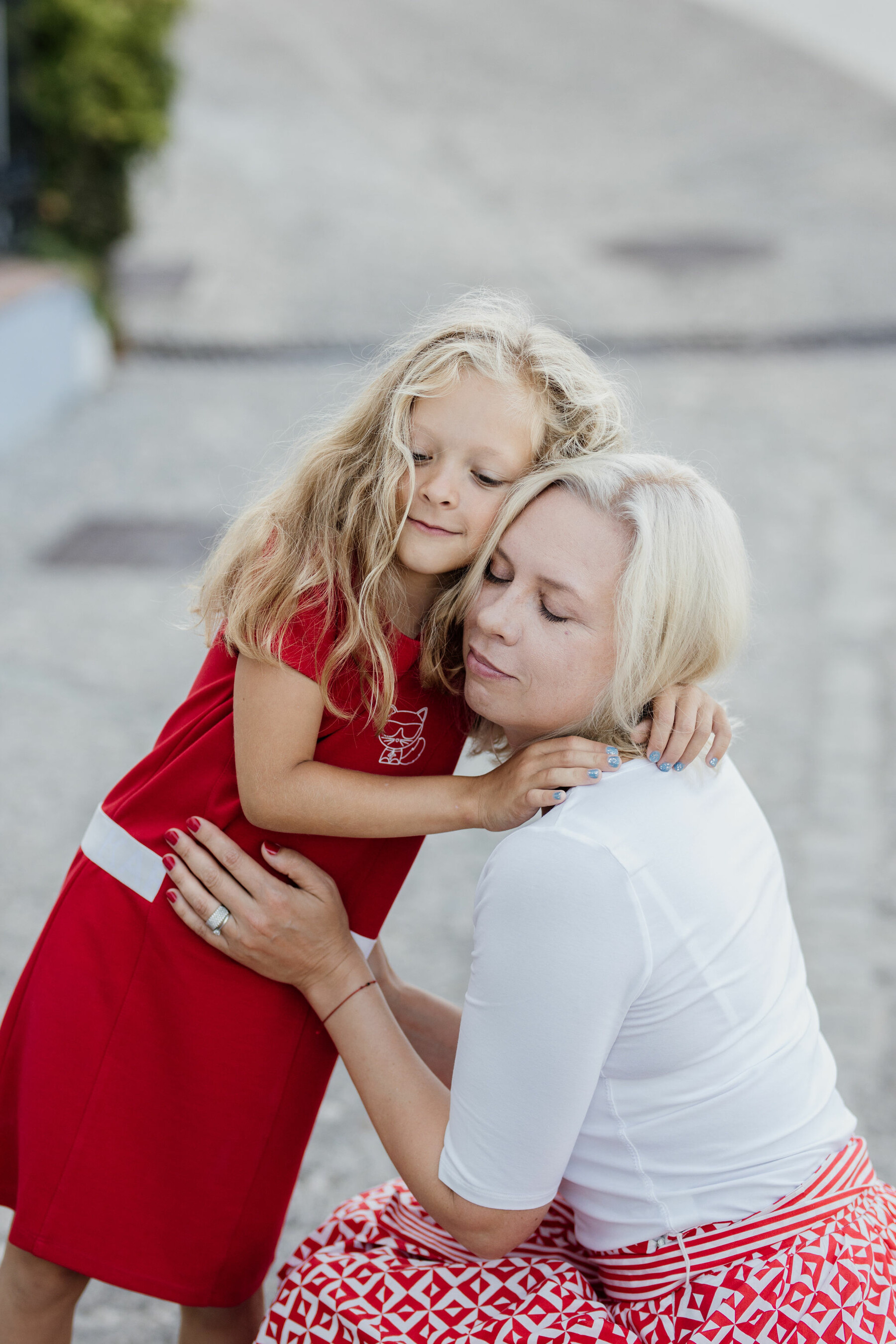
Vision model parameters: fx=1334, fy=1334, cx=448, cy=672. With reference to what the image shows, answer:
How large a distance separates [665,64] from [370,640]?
19.4 m

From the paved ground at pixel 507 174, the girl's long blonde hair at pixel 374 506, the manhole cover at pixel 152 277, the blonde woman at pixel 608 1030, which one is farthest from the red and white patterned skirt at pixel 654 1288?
the manhole cover at pixel 152 277

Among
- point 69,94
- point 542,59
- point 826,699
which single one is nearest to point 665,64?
point 542,59

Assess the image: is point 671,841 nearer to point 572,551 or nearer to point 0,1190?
point 572,551

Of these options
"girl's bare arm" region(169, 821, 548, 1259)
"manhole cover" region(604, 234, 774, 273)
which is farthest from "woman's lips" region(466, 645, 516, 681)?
"manhole cover" region(604, 234, 774, 273)

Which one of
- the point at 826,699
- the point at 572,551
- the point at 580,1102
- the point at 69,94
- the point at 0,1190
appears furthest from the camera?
the point at 69,94

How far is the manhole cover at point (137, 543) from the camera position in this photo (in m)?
5.92

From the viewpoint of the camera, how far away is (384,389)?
1.84 metres

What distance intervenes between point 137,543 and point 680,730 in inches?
193

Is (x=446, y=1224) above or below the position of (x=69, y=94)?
below

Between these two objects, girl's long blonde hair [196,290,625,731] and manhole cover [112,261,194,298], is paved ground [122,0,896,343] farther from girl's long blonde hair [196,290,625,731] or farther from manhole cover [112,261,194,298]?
girl's long blonde hair [196,290,625,731]

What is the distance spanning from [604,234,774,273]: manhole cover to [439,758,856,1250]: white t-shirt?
427 inches

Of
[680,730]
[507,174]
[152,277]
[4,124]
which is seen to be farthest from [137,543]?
[507,174]

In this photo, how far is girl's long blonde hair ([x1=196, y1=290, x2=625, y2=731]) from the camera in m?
1.72

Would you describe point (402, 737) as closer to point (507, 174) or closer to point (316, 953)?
point (316, 953)
